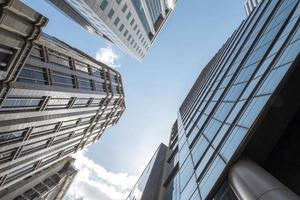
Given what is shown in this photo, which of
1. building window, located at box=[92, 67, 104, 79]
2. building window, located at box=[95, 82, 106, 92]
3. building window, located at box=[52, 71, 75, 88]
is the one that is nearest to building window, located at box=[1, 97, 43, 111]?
building window, located at box=[52, 71, 75, 88]

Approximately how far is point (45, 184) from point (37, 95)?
155 ft

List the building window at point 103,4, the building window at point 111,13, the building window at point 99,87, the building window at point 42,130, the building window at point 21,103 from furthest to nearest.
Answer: the building window at point 99,87, the building window at point 111,13, the building window at point 103,4, the building window at point 42,130, the building window at point 21,103

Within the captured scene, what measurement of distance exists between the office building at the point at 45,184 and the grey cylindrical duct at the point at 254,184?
52.8 meters

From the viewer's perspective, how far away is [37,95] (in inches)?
1190

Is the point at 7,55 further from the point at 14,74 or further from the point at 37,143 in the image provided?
the point at 37,143

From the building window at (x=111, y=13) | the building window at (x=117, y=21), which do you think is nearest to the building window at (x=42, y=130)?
the building window at (x=111, y=13)

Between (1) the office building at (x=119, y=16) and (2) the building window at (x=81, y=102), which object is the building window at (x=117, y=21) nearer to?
(1) the office building at (x=119, y=16)

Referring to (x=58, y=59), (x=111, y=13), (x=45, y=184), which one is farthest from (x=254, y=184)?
(x=45, y=184)

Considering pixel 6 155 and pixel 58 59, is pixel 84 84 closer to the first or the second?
pixel 58 59

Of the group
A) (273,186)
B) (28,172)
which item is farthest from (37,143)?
(273,186)

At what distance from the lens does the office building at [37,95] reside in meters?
22.6

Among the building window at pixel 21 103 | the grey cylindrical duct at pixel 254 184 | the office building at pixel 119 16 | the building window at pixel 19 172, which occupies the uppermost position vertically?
the office building at pixel 119 16

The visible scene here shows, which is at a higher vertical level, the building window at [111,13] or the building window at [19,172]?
the building window at [111,13]

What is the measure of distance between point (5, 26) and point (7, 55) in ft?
10.6
